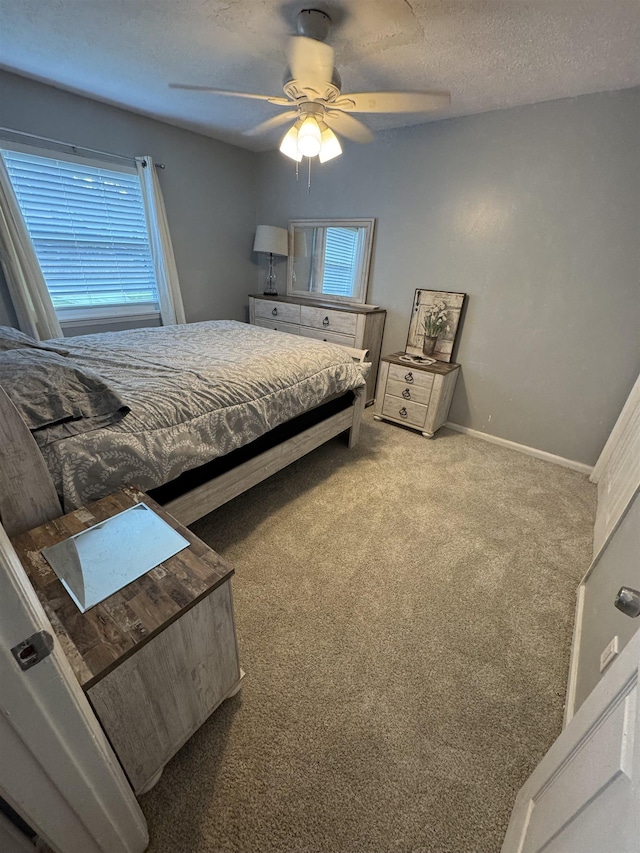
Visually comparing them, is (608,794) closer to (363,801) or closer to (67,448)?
(363,801)

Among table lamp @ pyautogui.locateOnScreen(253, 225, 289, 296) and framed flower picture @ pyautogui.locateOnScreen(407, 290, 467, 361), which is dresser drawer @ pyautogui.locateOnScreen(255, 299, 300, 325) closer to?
table lamp @ pyautogui.locateOnScreen(253, 225, 289, 296)

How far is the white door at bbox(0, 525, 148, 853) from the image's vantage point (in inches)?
17.3

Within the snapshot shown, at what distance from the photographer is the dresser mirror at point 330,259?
10.5 feet

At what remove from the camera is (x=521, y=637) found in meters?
1.41

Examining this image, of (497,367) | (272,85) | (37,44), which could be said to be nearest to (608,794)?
(497,367)

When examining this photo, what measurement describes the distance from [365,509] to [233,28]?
2.52 m

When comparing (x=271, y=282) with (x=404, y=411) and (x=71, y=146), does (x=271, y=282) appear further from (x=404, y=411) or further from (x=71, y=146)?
(x=404, y=411)

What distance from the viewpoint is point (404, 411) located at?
2994mm

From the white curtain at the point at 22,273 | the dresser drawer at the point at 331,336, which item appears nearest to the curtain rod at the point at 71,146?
the white curtain at the point at 22,273

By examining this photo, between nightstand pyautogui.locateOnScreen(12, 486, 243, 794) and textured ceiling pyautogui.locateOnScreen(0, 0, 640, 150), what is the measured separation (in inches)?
83.6

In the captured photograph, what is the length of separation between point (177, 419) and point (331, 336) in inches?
84.4

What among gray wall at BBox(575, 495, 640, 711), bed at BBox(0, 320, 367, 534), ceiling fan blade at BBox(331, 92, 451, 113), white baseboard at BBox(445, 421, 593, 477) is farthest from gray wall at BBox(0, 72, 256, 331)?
gray wall at BBox(575, 495, 640, 711)

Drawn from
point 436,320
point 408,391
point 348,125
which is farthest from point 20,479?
point 436,320

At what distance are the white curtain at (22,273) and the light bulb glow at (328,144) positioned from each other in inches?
86.7
